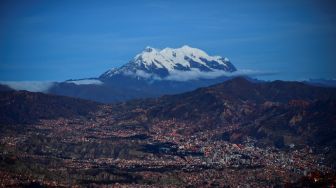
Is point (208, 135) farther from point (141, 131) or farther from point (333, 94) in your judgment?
point (333, 94)

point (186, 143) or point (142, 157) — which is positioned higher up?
point (186, 143)

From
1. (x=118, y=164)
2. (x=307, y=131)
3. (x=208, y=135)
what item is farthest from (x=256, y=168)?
(x=208, y=135)

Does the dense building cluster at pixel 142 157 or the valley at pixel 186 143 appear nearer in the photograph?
the dense building cluster at pixel 142 157

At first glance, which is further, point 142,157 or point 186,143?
point 186,143

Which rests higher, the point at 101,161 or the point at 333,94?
the point at 333,94

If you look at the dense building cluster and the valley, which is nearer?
the dense building cluster

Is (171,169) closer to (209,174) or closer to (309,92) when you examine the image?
(209,174)

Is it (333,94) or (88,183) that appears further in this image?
(333,94)

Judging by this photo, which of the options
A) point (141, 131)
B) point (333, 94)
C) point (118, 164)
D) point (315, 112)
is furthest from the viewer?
point (333, 94)

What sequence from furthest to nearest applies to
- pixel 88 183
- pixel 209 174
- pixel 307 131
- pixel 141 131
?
pixel 141 131 → pixel 307 131 → pixel 209 174 → pixel 88 183

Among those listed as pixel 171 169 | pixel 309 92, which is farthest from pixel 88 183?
pixel 309 92
